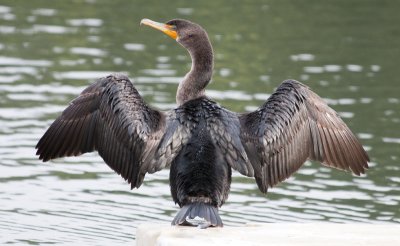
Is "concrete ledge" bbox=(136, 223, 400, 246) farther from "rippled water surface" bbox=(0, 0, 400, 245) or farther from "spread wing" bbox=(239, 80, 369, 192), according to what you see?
→ "rippled water surface" bbox=(0, 0, 400, 245)

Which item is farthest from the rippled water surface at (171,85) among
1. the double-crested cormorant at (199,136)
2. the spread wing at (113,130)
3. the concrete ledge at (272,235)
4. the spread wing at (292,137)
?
the concrete ledge at (272,235)

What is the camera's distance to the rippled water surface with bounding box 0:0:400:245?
1203 centimetres

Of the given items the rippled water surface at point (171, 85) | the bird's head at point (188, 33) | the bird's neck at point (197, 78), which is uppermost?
the bird's head at point (188, 33)

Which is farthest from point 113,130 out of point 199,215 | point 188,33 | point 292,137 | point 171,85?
point 171,85

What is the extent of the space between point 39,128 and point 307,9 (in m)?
8.42

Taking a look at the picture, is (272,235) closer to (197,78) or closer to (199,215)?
(199,215)

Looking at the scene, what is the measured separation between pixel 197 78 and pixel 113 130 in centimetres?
84

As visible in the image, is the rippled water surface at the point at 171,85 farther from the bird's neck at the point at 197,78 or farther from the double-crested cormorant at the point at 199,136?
the bird's neck at the point at 197,78

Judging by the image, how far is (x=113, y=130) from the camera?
31.9 ft

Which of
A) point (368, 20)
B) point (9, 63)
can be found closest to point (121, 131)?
point (9, 63)

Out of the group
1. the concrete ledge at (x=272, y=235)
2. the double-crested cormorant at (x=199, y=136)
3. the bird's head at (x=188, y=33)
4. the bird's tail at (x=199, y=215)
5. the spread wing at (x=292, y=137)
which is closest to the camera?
the concrete ledge at (x=272, y=235)

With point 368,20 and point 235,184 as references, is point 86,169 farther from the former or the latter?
point 368,20

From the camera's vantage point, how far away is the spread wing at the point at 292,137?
9.62 meters

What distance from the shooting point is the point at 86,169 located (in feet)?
44.2
